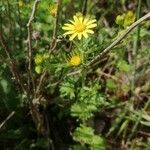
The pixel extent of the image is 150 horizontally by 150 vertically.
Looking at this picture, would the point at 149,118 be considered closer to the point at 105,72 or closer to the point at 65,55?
the point at 105,72

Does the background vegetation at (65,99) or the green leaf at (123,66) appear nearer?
the background vegetation at (65,99)

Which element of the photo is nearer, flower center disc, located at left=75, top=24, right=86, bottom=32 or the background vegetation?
flower center disc, located at left=75, top=24, right=86, bottom=32

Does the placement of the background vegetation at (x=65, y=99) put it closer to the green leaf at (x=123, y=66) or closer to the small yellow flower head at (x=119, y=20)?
the green leaf at (x=123, y=66)

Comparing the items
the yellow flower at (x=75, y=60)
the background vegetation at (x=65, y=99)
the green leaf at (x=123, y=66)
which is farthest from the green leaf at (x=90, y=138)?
the yellow flower at (x=75, y=60)

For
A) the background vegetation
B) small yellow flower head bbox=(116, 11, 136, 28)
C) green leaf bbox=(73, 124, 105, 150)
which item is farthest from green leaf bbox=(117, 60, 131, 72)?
small yellow flower head bbox=(116, 11, 136, 28)

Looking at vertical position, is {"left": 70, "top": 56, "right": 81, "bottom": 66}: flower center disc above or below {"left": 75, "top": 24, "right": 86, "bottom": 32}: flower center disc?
below

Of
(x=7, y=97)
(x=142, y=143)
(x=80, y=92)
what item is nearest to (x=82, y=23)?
A: (x=80, y=92)

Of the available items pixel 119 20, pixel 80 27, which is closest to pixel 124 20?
pixel 119 20

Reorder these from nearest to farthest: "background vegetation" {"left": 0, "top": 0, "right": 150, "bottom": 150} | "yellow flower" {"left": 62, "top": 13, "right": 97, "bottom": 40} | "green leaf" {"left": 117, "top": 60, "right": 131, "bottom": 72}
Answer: "yellow flower" {"left": 62, "top": 13, "right": 97, "bottom": 40} → "background vegetation" {"left": 0, "top": 0, "right": 150, "bottom": 150} → "green leaf" {"left": 117, "top": 60, "right": 131, "bottom": 72}

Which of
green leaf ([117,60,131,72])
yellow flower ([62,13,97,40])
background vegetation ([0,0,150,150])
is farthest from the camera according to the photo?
green leaf ([117,60,131,72])

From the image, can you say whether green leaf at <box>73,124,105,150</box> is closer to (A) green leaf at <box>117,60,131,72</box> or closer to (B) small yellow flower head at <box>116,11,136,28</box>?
(A) green leaf at <box>117,60,131,72</box>

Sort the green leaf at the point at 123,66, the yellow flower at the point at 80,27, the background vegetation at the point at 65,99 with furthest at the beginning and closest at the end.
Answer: the green leaf at the point at 123,66 → the background vegetation at the point at 65,99 → the yellow flower at the point at 80,27
